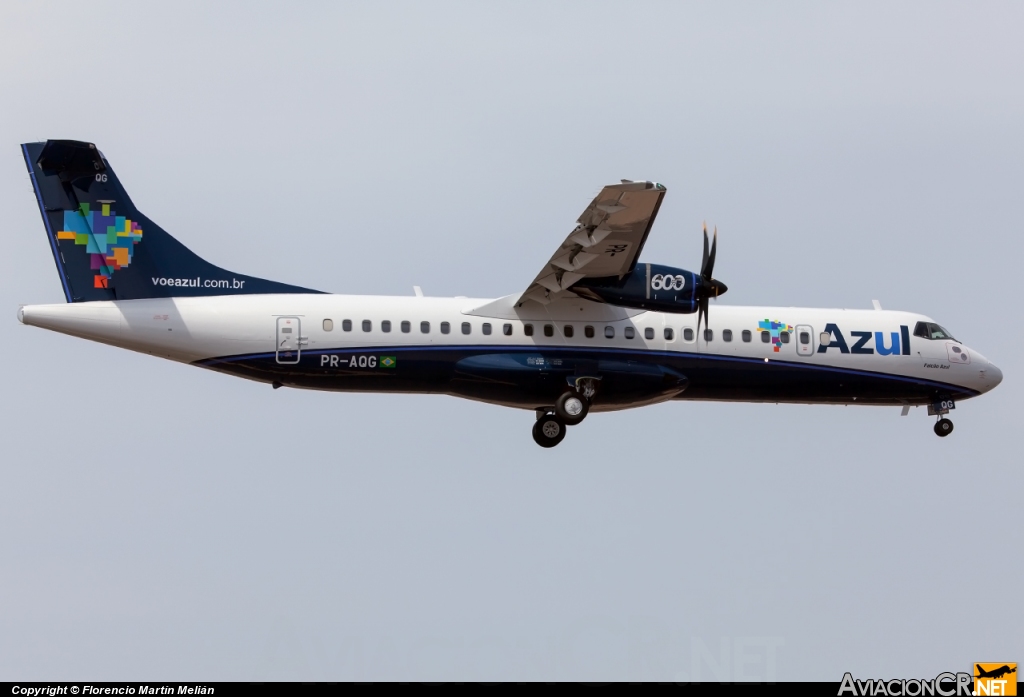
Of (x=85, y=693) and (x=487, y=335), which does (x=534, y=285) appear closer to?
(x=487, y=335)

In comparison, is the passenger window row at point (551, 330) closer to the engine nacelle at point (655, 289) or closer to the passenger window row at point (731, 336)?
the passenger window row at point (731, 336)

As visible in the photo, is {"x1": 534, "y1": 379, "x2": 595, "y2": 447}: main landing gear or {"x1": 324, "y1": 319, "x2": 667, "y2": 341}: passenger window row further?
{"x1": 534, "y1": 379, "x2": 595, "y2": 447}: main landing gear

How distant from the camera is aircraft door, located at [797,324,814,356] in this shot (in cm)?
3478

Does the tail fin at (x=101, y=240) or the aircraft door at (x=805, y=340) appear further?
the aircraft door at (x=805, y=340)

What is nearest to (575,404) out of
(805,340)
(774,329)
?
(774,329)

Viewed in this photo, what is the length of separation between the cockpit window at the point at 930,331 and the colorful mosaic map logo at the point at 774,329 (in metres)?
3.55

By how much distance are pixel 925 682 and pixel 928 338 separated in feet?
43.0

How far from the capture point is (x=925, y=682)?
2483 centimetres

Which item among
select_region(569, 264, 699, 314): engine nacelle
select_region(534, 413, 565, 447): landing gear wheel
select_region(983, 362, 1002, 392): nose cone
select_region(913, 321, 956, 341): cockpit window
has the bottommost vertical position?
select_region(534, 413, 565, 447): landing gear wheel

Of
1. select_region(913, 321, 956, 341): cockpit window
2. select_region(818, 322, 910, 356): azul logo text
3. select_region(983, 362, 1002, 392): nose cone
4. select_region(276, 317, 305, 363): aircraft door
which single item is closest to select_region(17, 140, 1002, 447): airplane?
select_region(276, 317, 305, 363): aircraft door

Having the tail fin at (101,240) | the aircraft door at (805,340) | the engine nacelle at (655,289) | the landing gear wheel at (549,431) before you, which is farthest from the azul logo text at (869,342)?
the tail fin at (101,240)

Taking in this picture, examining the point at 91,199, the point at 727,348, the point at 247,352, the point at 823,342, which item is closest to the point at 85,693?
the point at 247,352

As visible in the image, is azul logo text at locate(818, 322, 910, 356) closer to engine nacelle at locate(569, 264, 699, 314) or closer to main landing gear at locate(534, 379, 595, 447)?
engine nacelle at locate(569, 264, 699, 314)

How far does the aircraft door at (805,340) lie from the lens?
114 ft
